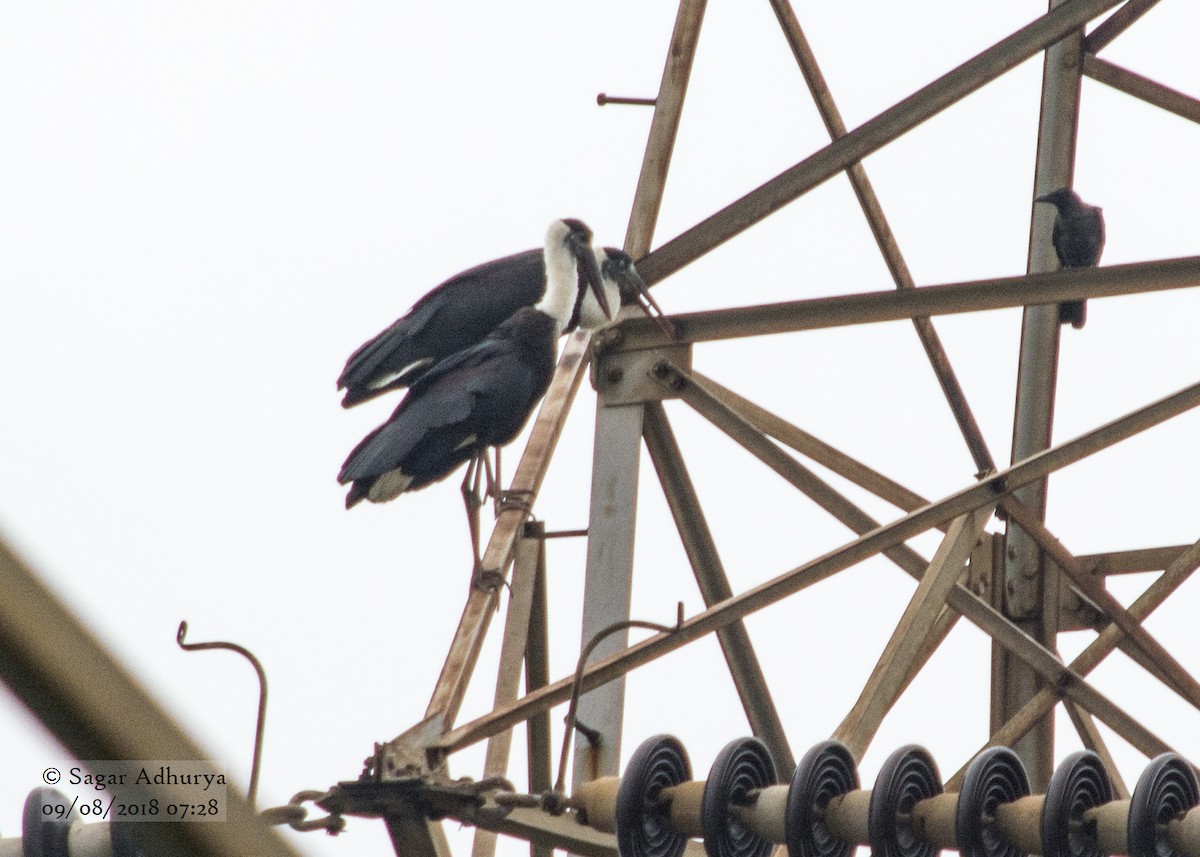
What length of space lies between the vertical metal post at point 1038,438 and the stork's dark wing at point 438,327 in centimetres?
187

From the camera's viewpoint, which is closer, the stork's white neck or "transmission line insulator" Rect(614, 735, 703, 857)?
"transmission line insulator" Rect(614, 735, 703, 857)

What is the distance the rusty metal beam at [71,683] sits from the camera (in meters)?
0.62

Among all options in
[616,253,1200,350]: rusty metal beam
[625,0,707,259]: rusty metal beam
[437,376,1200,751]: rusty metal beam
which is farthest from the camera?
[625,0,707,259]: rusty metal beam

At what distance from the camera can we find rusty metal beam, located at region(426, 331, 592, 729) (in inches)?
183

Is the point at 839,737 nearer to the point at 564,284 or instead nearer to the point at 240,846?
the point at 564,284

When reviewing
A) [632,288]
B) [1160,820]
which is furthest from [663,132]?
[1160,820]

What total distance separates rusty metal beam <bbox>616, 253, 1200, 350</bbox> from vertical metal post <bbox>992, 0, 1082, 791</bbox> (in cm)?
124

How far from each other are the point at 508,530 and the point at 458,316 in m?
1.07

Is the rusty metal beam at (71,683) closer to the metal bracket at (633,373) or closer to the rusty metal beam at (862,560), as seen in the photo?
the rusty metal beam at (862,560)

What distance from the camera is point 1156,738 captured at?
5980 mm

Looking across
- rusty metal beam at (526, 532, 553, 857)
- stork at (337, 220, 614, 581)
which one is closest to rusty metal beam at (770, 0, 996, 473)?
stork at (337, 220, 614, 581)

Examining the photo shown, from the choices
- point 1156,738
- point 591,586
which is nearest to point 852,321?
point 591,586

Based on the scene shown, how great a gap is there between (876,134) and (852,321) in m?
0.66

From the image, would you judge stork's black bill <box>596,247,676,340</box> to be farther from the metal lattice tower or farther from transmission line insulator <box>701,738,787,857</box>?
transmission line insulator <box>701,738,787,857</box>
